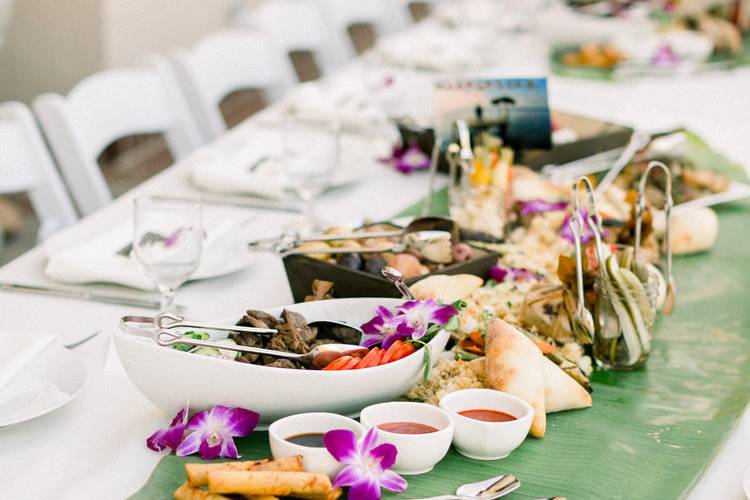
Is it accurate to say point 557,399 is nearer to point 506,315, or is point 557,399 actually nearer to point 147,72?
point 506,315

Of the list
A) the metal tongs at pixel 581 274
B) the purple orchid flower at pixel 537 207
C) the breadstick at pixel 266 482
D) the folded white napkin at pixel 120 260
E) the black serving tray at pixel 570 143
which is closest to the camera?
the breadstick at pixel 266 482

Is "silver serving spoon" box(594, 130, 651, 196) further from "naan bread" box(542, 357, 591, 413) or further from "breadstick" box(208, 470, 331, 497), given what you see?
"breadstick" box(208, 470, 331, 497)

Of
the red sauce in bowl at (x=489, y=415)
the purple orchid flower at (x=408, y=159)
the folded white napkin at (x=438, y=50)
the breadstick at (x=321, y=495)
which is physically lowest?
the red sauce in bowl at (x=489, y=415)

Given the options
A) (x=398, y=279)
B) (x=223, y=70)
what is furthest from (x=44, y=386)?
(x=223, y=70)

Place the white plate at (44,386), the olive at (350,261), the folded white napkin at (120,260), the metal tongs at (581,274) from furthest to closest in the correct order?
the folded white napkin at (120,260) → the olive at (350,261) → the metal tongs at (581,274) → the white plate at (44,386)

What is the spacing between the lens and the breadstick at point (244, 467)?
97 centimetres

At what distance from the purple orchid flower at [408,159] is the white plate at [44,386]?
3.21ft

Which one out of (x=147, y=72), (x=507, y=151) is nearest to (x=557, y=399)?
(x=507, y=151)

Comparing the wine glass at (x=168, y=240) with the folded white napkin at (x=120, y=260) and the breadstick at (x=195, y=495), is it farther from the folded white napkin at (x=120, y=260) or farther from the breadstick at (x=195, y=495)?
the breadstick at (x=195, y=495)

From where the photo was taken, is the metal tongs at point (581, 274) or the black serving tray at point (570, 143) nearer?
the metal tongs at point (581, 274)

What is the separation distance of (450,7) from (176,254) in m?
2.26

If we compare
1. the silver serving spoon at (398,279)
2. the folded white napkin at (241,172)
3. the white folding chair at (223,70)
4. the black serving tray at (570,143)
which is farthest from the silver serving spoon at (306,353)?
the white folding chair at (223,70)

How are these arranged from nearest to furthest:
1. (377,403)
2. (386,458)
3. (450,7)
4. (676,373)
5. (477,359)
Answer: (386,458)
(377,403)
(477,359)
(676,373)
(450,7)

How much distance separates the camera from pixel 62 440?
3.76ft
